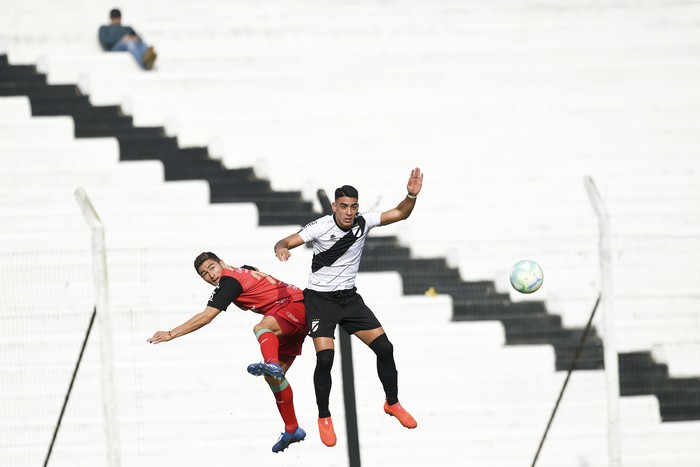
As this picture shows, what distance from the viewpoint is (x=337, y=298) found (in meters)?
8.12

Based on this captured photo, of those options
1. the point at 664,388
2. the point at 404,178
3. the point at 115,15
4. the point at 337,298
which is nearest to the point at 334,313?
the point at 337,298

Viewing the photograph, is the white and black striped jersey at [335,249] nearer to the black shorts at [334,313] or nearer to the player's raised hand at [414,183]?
the black shorts at [334,313]

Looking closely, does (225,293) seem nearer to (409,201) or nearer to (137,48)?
(409,201)

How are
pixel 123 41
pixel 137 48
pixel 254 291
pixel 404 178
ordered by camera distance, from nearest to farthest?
pixel 254 291 → pixel 404 178 → pixel 137 48 → pixel 123 41

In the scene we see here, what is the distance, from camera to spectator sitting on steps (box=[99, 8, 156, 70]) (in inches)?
551

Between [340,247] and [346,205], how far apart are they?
382 millimetres

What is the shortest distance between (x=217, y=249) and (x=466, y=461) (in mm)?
2860

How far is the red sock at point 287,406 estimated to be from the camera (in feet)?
28.4

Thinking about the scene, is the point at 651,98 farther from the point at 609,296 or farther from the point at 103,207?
the point at 103,207

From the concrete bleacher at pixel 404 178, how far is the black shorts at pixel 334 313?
6.11 ft

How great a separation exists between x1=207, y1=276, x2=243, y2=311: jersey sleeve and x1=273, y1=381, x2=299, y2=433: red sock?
1.00m

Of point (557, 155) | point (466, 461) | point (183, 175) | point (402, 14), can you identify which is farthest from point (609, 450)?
point (402, 14)

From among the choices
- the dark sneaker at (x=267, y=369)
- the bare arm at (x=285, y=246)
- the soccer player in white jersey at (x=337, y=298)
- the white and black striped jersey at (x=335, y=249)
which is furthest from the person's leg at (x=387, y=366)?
the bare arm at (x=285, y=246)

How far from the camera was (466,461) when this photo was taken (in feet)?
32.7
